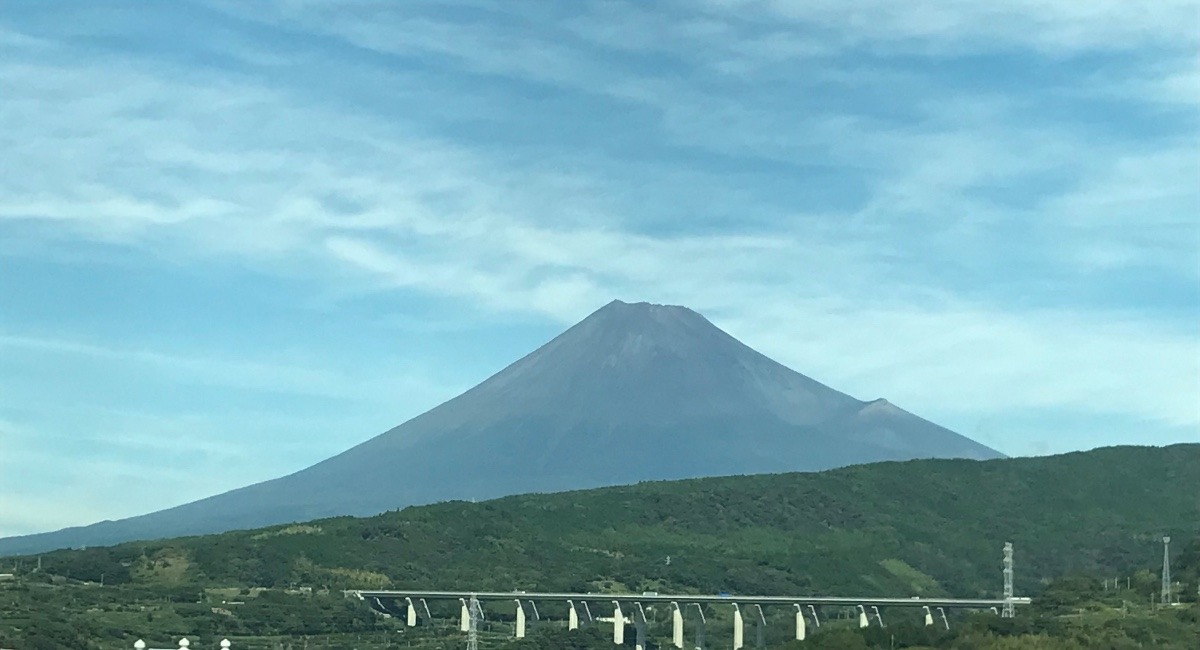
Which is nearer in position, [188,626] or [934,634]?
[934,634]

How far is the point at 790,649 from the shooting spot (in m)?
148

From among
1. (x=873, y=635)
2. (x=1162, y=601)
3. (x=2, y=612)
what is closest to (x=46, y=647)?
(x=2, y=612)

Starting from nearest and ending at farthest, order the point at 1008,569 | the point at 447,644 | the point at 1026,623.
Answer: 1. the point at 1026,623
2. the point at 1008,569
3. the point at 447,644

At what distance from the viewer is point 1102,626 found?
489 ft

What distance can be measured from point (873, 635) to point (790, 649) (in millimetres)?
8126

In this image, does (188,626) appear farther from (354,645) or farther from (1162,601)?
(1162,601)

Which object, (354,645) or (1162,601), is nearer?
(1162,601)

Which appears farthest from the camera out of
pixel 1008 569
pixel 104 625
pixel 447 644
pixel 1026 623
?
pixel 447 644

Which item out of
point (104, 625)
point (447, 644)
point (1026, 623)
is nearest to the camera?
point (1026, 623)

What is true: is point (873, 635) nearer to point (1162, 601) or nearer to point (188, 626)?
point (1162, 601)

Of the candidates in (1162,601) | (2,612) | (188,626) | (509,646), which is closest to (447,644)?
(509,646)

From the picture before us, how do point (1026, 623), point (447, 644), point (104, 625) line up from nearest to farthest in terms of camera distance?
point (1026, 623) < point (104, 625) < point (447, 644)

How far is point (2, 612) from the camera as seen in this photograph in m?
179

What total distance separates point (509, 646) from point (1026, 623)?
62.5m
